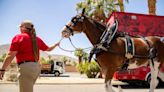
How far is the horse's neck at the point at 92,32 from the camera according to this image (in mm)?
9071

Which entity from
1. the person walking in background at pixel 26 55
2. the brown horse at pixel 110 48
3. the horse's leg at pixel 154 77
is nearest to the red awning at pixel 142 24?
the brown horse at pixel 110 48

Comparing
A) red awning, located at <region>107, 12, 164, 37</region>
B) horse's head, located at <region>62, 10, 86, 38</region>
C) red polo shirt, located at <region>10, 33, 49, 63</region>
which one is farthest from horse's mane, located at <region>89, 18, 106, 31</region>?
red awning, located at <region>107, 12, 164, 37</region>

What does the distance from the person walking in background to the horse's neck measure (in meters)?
2.47

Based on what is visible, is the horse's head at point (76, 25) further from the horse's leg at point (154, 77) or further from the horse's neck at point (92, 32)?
the horse's leg at point (154, 77)

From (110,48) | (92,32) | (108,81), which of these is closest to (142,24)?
(92,32)

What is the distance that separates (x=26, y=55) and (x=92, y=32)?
8.82ft

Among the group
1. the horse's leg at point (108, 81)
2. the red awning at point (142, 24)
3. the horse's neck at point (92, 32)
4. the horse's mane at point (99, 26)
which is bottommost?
the horse's leg at point (108, 81)

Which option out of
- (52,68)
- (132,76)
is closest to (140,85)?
(132,76)

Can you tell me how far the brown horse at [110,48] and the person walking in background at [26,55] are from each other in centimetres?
214

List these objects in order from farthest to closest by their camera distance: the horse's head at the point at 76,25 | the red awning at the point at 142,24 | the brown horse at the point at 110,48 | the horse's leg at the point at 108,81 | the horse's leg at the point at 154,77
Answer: the red awning at the point at 142,24 < the horse's leg at the point at 154,77 < the horse's head at the point at 76,25 < the brown horse at the point at 110,48 < the horse's leg at the point at 108,81

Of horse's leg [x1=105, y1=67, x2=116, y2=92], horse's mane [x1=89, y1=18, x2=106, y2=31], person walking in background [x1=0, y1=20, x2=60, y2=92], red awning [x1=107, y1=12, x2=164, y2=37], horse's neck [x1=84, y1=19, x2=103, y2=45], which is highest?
red awning [x1=107, y1=12, x2=164, y2=37]

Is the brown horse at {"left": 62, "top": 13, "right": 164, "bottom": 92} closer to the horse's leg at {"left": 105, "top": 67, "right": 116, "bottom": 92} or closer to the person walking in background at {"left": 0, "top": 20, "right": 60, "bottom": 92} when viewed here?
the horse's leg at {"left": 105, "top": 67, "right": 116, "bottom": 92}

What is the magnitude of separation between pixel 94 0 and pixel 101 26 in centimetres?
3174

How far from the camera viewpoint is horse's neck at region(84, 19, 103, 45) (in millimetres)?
9071
